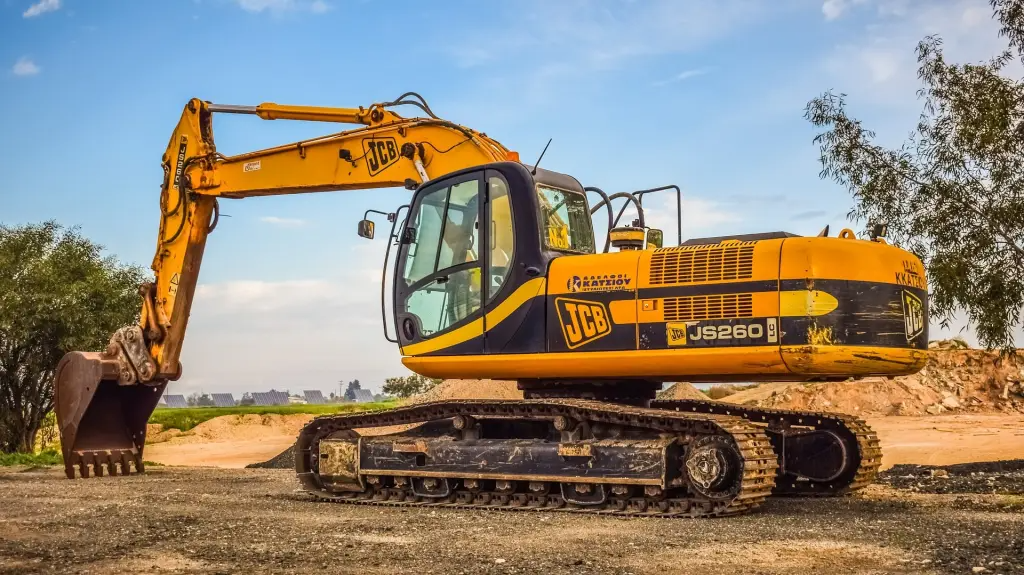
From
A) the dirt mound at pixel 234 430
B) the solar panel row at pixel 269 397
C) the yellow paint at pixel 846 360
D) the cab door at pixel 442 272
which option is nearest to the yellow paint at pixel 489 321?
the cab door at pixel 442 272

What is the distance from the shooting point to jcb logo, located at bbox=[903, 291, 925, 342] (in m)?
9.62

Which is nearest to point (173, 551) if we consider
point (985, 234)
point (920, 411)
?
point (985, 234)

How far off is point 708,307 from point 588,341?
1.21 meters

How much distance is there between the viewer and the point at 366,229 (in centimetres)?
1135

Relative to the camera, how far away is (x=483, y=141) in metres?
11.9

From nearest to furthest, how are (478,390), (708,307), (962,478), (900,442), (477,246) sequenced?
(708,307), (477,246), (962,478), (900,442), (478,390)

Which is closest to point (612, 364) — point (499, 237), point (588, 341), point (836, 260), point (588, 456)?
point (588, 341)

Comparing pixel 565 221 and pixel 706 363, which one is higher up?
pixel 565 221

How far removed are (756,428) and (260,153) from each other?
7.78 m

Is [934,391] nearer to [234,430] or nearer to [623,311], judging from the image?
[234,430]

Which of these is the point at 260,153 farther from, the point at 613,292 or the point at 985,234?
the point at 985,234

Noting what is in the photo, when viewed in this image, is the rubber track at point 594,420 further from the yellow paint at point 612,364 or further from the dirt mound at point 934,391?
the dirt mound at point 934,391

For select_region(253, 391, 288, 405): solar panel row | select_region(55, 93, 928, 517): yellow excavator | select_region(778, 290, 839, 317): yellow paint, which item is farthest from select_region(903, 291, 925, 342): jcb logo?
select_region(253, 391, 288, 405): solar panel row

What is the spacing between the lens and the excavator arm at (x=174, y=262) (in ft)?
44.7
